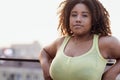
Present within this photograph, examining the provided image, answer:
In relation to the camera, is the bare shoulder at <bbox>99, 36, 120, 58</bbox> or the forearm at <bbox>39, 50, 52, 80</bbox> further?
the forearm at <bbox>39, 50, 52, 80</bbox>

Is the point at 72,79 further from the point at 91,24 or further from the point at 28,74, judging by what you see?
the point at 28,74

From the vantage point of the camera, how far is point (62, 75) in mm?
2387

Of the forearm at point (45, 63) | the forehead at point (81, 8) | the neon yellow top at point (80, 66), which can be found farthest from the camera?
the forearm at point (45, 63)

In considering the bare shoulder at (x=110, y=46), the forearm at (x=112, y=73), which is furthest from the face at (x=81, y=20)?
the forearm at (x=112, y=73)

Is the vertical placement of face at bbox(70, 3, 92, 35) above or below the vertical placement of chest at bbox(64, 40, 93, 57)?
above

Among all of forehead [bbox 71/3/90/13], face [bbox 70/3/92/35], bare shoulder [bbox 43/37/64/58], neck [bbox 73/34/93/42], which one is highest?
forehead [bbox 71/3/90/13]

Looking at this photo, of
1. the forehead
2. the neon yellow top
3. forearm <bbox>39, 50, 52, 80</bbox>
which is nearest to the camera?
the neon yellow top

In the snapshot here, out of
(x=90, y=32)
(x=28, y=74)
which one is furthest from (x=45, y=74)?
(x=28, y=74)

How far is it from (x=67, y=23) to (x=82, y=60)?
261mm

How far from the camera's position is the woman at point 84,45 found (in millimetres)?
2350

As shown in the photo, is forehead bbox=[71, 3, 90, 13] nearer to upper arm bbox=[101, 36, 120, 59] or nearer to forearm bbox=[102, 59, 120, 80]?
upper arm bbox=[101, 36, 120, 59]

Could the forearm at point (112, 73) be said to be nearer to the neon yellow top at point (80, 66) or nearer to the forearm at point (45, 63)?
the neon yellow top at point (80, 66)

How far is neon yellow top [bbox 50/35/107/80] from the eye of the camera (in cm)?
233

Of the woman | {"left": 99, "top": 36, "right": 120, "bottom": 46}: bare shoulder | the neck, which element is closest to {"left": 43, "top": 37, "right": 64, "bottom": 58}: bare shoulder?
the woman
